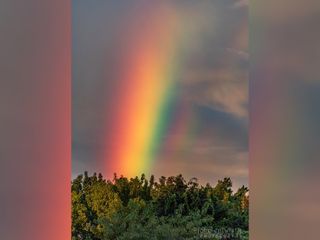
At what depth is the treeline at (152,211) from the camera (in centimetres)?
396

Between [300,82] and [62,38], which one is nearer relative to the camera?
[300,82]

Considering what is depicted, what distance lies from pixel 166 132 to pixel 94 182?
2.25ft

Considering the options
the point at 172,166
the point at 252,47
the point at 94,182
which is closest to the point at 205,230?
the point at 172,166

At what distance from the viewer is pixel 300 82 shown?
1312 mm

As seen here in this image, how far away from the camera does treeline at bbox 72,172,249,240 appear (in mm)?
3959

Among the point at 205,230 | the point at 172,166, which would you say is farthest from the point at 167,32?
the point at 205,230

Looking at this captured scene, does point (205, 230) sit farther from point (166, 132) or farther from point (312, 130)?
point (312, 130)

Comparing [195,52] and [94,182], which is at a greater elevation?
[195,52]

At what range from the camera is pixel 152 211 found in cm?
413

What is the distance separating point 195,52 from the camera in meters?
3.67

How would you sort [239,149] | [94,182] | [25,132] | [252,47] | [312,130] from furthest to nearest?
[94,182] → [239,149] → [25,132] → [252,47] → [312,130]

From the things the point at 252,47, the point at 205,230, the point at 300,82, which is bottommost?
the point at 205,230

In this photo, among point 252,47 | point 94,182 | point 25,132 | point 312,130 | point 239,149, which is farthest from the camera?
point 94,182

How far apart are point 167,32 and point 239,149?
38.8 inches
